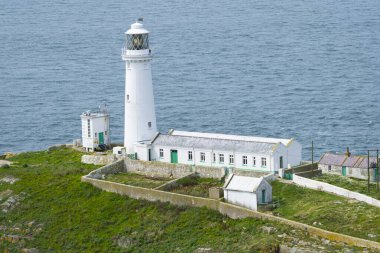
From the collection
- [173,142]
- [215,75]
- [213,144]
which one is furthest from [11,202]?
→ [215,75]

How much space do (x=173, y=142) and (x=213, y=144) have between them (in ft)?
10.4

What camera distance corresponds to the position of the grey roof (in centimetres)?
6303

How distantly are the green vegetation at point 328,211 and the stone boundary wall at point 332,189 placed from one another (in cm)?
43

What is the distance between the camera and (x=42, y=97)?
113 m

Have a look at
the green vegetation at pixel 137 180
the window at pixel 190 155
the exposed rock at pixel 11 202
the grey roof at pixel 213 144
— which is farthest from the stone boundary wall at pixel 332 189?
the exposed rock at pixel 11 202

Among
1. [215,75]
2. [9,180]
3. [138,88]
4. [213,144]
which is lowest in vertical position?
[9,180]

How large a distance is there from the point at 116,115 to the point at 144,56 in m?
36.2

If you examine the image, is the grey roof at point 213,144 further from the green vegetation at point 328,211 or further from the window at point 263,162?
the green vegetation at point 328,211

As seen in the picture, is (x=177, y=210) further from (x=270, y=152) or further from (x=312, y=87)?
(x=312, y=87)

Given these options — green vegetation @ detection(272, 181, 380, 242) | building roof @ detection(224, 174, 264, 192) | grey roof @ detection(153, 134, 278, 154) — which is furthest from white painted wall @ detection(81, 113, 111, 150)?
green vegetation @ detection(272, 181, 380, 242)

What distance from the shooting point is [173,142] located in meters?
66.9

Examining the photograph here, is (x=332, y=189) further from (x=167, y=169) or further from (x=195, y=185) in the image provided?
(x=167, y=169)

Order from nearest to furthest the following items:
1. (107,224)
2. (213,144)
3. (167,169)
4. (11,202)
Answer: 1. (107,224)
2. (11,202)
3. (213,144)
4. (167,169)

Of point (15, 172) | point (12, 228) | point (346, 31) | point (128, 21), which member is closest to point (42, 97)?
point (15, 172)
